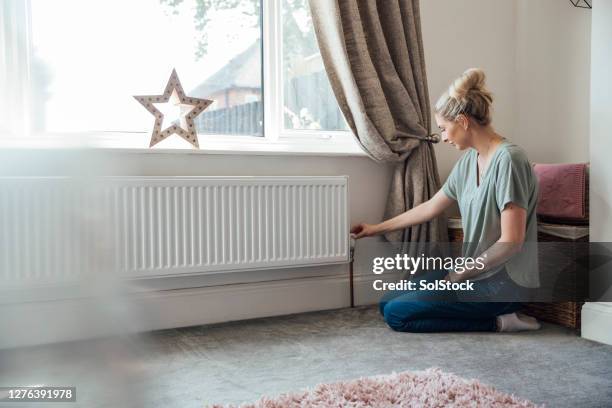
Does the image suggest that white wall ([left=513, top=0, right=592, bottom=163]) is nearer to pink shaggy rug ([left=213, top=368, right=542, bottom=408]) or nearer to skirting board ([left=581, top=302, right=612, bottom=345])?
skirting board ([left=581, top=302, right=612, bottom=345])

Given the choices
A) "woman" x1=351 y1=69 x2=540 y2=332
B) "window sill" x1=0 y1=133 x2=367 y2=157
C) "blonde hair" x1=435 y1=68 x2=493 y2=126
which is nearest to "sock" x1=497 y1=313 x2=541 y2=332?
"woman" x1=351 y1=69 x2=540 y2=332

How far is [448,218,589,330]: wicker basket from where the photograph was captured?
1930 mm

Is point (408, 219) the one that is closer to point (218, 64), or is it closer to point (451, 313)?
point (451, 313)

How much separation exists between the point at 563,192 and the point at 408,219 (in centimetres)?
60

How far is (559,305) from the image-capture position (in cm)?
201

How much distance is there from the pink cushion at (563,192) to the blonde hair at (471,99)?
42cm

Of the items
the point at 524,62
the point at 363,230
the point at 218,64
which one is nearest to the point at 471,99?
the point at 363,230

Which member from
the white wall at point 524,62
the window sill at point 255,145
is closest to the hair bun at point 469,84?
the window sill at point 255,145

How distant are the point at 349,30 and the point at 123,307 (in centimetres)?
204

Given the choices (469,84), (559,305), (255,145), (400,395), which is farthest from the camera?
(255,145)

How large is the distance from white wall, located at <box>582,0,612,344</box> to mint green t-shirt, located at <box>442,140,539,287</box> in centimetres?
21

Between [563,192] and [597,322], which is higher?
[563,192]

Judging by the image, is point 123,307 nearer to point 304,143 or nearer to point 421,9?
point 304,143

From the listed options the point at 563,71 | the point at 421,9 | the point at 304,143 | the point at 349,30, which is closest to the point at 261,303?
the point at 304,143
